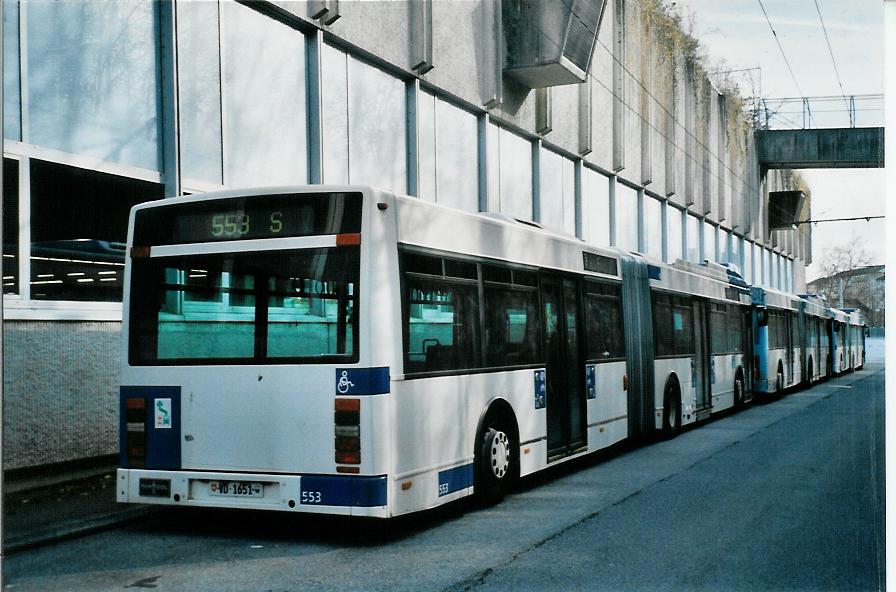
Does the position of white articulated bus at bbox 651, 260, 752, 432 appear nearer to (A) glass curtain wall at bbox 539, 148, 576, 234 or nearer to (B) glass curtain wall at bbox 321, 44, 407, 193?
(A) glass curtain wall at bbox 539, 148, 576, 234

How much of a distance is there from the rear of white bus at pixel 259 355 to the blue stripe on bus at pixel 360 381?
0.01 meters

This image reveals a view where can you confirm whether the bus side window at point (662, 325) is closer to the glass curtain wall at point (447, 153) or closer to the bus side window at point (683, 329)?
the bus side window at point (683, 329)

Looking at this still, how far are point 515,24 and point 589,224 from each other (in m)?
6.81

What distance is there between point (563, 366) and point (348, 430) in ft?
14.2

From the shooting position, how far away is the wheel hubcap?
916 centimetres

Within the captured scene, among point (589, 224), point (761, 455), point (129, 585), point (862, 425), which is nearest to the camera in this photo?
point (129, 585)

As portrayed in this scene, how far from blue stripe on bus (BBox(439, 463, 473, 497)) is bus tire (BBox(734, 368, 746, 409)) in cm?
1363

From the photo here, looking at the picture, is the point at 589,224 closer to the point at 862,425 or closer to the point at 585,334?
the point at 862,425

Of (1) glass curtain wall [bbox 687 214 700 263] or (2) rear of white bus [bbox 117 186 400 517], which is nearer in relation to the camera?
(2) rear of white bus [bbox 117 186 400 517]

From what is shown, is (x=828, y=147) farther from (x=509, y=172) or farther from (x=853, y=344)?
(x=853, y=344)

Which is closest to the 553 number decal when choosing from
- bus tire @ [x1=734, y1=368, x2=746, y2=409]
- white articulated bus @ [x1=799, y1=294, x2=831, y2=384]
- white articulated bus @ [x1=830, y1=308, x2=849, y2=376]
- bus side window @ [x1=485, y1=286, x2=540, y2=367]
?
bus side window @ [x1=485, y1=286, x2=540, y2=367]

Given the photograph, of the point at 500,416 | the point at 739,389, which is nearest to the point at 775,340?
the point at 739,389

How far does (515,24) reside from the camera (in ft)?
68.1

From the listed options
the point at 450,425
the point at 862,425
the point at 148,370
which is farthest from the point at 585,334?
the point at 862,425
